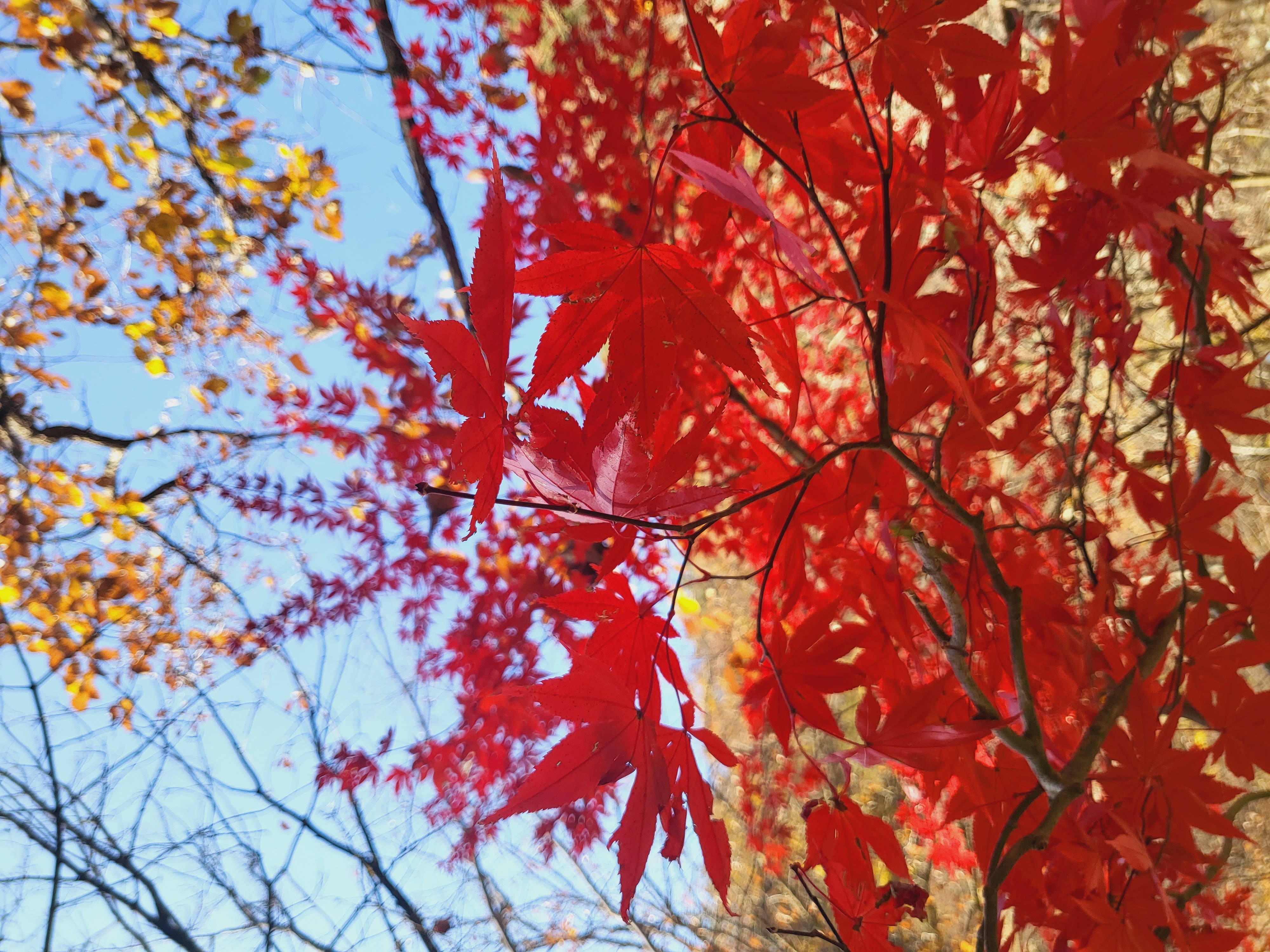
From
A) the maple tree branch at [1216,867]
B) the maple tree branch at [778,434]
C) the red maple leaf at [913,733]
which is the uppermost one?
the maple tree branch at [778,434]

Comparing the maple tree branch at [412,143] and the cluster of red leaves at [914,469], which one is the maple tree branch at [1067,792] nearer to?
the cluster of red leaves at [914,469]

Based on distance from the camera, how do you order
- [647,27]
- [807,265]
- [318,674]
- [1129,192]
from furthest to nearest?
1. [647,27]
2. [318,674]
3. [1129,192]
4. [807,265]

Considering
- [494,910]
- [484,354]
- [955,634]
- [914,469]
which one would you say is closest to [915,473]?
[914,469]

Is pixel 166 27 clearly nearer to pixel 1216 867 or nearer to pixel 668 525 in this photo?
pixel 668 525

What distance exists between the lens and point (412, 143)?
96.0 inches

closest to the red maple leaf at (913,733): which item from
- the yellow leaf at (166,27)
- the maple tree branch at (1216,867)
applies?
the maple tree branch at (1216,867)

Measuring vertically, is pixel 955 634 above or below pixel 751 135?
below

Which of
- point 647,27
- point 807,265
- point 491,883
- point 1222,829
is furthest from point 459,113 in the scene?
point 491,883

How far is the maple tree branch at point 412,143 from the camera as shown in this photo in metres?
2.40

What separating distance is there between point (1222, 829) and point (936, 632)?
0.44 meters

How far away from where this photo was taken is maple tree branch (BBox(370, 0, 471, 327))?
240cm

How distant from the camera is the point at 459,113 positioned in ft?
7.91

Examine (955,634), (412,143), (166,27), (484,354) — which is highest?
(166,27)

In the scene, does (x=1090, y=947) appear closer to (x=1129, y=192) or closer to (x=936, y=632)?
(x=936, y=632)
